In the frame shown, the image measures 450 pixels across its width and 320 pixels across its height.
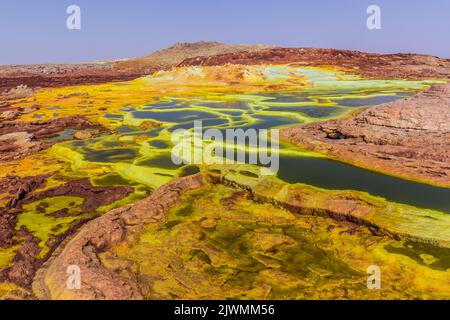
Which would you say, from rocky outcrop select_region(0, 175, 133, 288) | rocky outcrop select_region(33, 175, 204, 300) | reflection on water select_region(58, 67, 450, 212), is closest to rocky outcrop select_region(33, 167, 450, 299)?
rocky outcrop select_region(33, 175, 204, 300)

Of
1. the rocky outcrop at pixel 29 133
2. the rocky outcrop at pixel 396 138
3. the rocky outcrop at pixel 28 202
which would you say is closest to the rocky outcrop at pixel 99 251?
the rocky outcrop at pixel 28 202

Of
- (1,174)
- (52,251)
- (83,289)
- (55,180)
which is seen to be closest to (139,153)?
(55,180)

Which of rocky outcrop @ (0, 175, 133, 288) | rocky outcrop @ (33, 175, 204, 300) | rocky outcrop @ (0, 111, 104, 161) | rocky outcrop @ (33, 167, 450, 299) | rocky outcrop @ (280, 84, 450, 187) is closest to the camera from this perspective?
rocky outcrop @ (33, 175, 204, 300)

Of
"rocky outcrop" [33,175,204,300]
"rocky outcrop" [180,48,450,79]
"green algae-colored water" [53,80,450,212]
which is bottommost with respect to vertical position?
"rocky outcrop" [33,175,204,300]

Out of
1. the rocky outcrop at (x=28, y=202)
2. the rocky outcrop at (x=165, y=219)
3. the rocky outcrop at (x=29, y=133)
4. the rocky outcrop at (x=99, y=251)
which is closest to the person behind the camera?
the rocky outcrop at (x=99, y=251)

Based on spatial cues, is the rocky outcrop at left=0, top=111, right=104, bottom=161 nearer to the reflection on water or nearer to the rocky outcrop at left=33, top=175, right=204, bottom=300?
the reflection on water

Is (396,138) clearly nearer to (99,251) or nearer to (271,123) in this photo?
(271,123)

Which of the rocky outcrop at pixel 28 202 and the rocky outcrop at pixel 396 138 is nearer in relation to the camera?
the rocky outcrop at pixel 28 202

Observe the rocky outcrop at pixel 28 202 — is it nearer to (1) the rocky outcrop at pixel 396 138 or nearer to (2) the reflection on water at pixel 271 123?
(2) the reflection on water at pixel 271 123
